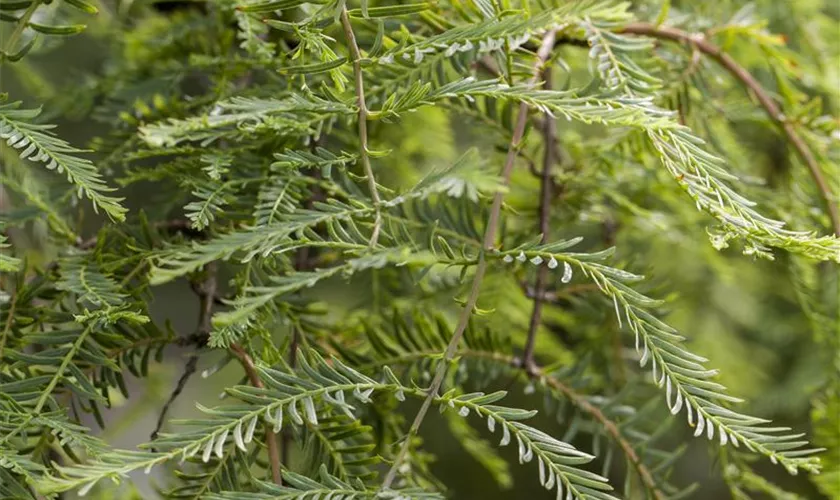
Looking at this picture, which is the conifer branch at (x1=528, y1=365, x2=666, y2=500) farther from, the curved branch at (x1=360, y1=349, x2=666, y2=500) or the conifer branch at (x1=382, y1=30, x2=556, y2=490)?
the conifer branch at (x1=382, y1=30, x2=556, y2=490)

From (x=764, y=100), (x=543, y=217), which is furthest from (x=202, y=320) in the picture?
(x=764, y=100)

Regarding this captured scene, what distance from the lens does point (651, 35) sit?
42 centimetres

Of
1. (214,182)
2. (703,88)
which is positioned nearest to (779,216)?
(703,88)

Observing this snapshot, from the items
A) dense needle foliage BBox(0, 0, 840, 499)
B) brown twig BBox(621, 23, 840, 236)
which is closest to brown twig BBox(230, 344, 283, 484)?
dense needle foliage BBox(0, 0, 840, 499)

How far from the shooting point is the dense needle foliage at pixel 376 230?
0.88 feet

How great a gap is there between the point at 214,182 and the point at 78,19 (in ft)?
0.99

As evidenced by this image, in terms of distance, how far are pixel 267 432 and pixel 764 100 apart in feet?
1.05

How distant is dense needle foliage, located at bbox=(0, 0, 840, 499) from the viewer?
0.27m

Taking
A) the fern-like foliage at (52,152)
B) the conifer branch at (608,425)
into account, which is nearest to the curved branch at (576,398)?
the conifer branch at (608,425)

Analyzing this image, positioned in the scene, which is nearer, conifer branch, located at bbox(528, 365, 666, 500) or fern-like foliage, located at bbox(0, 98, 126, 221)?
fern-like foliage, located at bbox(0, 98, 126, 221)

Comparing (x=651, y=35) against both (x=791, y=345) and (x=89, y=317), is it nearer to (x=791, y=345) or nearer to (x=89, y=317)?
(x=89, y=317)

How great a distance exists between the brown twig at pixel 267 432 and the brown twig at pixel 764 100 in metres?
0.26

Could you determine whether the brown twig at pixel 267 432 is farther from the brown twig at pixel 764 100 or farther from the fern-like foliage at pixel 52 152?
the brown twig at pixel 764 100

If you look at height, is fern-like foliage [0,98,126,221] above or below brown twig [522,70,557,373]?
above
